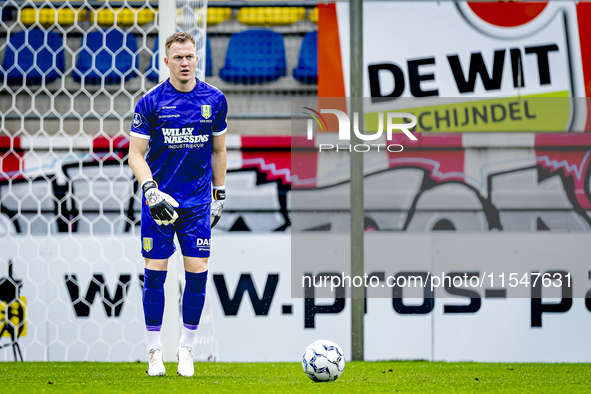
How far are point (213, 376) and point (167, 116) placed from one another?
108cm

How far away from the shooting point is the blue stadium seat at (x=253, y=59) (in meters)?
4.57

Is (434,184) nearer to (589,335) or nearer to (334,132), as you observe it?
(334,132)

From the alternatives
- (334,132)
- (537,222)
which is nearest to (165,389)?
(334,132)

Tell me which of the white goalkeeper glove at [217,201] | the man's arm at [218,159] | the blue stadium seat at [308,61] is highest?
the blue stadium seat at [308,61]

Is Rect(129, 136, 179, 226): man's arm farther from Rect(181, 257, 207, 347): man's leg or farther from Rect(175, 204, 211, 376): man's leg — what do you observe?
Rect(181, 257, 207, 347): man's leg

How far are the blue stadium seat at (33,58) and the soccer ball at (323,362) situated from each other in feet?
9.65

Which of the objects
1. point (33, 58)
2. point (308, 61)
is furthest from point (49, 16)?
point (308, 61)

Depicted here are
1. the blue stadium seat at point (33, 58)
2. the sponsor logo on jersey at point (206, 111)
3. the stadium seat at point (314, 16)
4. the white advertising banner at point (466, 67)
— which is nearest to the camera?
the sponsor logo on jersey at point (206, 111)

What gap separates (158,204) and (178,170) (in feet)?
0.69

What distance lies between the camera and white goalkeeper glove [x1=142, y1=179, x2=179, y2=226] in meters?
2.52

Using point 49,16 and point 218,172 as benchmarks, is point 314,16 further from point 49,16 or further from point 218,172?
point 218,172

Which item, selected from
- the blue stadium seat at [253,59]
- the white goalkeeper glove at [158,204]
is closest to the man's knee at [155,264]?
the white goalkeeper glove at [158,204]

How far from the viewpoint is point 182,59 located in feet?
8.57

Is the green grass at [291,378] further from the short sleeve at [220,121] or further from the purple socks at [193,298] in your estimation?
the short sleeve at [220,121]
